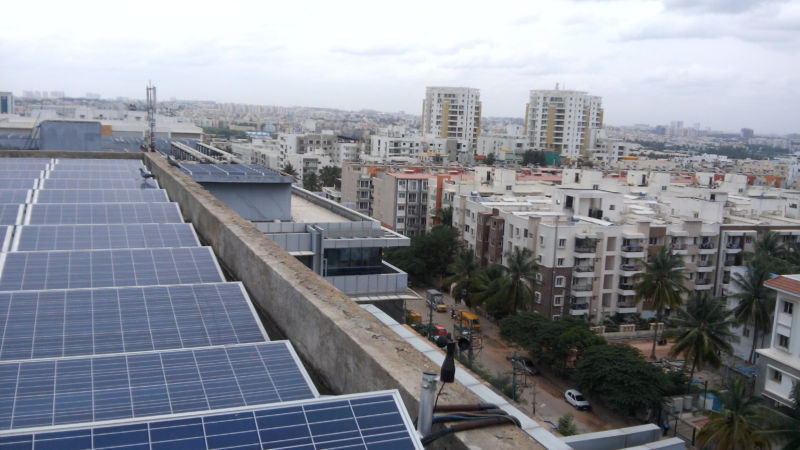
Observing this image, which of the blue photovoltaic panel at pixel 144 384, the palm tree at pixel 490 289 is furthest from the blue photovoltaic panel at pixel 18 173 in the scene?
the palm tree at pixel 490 289

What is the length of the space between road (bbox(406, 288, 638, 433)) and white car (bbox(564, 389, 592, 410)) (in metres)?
0.17

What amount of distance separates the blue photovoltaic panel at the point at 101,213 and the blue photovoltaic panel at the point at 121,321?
5.00 m

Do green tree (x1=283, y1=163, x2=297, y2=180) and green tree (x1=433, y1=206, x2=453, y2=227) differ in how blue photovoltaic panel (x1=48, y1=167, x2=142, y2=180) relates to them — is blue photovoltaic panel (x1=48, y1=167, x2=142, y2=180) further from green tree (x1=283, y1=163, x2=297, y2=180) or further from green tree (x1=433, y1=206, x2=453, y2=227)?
green tree (x1=283, y1=163, x2=297, y2=180)

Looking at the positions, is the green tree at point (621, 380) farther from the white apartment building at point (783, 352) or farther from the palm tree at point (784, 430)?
the palm tree at point (784, 430)

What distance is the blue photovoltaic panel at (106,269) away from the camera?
7.54 m

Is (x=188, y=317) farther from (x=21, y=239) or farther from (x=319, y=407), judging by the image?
(x=21, y=239)

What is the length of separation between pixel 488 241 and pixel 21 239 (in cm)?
3174

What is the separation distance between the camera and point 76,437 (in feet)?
11.0

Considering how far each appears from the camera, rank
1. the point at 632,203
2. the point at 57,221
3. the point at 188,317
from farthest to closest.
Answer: the point at 632,203, the point at 57,221, the point at 188,317

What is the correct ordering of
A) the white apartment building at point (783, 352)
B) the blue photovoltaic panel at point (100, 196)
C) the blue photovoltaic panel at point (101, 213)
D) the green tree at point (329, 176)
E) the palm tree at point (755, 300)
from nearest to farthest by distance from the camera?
the blue photovoltaic panel at point (101, 213)
the blue photovoltaic panel at point (100, 196)
the white apartment building at point (783, 352)
the palm tree at point (755, 300)
the green tree at point (329, 176)

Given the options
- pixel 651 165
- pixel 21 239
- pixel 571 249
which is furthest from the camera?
pixel 651 165

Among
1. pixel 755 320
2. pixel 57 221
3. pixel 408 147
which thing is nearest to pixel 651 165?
pixel 408 147

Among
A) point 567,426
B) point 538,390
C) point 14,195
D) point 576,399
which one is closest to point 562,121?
point 538,390

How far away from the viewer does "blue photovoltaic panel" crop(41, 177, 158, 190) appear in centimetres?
1589
